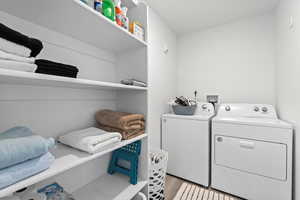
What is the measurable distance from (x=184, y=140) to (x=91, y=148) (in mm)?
1357

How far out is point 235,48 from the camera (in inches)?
80.1

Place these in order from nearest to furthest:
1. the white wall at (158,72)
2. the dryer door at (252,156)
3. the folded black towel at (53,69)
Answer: the folded black towel at (53,69), the dryer door at (252,156), the white wall at (158,72)

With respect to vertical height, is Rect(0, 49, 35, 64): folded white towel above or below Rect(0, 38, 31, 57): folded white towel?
below

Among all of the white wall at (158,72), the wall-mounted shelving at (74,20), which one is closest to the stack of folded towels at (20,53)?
the wall-mounted shelving at (74,20)

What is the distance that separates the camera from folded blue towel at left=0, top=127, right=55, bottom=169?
1.43 ft

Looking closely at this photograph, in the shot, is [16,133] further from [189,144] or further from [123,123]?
[189,144]

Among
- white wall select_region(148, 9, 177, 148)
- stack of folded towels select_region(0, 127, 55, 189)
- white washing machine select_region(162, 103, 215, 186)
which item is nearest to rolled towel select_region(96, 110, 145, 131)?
stack of folded towels select_region(0, 127, 55, 189)

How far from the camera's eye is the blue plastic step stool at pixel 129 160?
3.44 feet

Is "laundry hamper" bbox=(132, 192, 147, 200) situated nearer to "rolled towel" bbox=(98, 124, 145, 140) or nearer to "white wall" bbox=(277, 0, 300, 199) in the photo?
"rolled towel" bbox=(98, 124, 145, 140)

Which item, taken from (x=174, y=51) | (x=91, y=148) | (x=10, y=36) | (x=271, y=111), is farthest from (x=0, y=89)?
(x=271, y=111)

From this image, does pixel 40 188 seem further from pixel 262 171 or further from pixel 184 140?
pixel 262 171

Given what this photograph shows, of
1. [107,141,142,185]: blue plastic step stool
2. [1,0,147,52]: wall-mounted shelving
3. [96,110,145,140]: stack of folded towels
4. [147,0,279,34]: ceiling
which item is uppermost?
[147,0,279,34]: ceiling

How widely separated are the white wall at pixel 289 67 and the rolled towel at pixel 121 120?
1395mm

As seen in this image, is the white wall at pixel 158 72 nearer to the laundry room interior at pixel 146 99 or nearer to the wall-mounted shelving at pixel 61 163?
the laundry room interior at pixel 146 99
